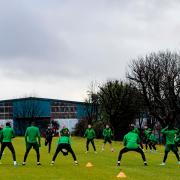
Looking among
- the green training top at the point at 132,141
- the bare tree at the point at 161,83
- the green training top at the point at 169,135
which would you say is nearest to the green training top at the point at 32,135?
the green training top at the point at 132,141

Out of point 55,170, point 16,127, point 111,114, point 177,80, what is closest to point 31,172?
point 55,170

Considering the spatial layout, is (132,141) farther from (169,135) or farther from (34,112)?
(34,112)

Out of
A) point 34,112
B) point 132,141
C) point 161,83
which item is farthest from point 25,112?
point 132,141

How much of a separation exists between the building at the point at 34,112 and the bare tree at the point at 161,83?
50517 mm

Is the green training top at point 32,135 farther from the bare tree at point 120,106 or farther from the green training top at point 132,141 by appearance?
the bare tree at point 120,106

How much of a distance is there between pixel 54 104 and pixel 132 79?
5324 centimetres

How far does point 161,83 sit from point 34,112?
187 feet

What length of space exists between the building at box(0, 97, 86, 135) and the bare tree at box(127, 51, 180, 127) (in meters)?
A: 50.5

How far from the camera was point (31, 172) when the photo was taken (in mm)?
22047

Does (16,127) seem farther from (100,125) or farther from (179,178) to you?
(179,178)

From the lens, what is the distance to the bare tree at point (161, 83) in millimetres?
72438

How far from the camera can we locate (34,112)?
125 m

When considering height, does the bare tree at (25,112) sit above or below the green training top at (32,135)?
above

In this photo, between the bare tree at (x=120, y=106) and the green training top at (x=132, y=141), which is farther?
the bare tree at (x=120, y=106)
